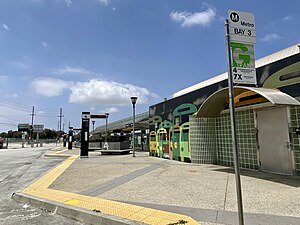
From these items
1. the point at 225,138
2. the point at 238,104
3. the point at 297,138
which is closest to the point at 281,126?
the point at 297,138

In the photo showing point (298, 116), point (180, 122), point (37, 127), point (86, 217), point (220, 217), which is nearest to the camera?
point (220, 217)

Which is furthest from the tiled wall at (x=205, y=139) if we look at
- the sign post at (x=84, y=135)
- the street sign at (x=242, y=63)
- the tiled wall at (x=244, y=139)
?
the sign post at (x=84, y=135)

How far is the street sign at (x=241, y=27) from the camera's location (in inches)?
150

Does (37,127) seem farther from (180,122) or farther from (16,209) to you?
(16,209)

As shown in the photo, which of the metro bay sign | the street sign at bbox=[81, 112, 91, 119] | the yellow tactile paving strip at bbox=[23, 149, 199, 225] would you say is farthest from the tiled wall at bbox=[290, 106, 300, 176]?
the street sign at bbox=[81, 112, 91, 119]

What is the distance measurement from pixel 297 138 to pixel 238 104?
2.94 metres

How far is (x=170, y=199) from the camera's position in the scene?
19.2 ft

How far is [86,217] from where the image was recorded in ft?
16.1

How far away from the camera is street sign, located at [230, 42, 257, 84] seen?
3.76 meters

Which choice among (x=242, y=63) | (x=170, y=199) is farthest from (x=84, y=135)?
(x=242, y=63)

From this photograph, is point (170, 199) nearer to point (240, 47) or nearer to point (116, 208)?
point (116, 208)

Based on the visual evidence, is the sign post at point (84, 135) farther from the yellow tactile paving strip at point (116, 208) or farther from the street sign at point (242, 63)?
the street sign at point (242, 63)

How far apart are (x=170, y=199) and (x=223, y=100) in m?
6.24

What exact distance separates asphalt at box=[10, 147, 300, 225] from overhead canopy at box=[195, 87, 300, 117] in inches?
93.9
